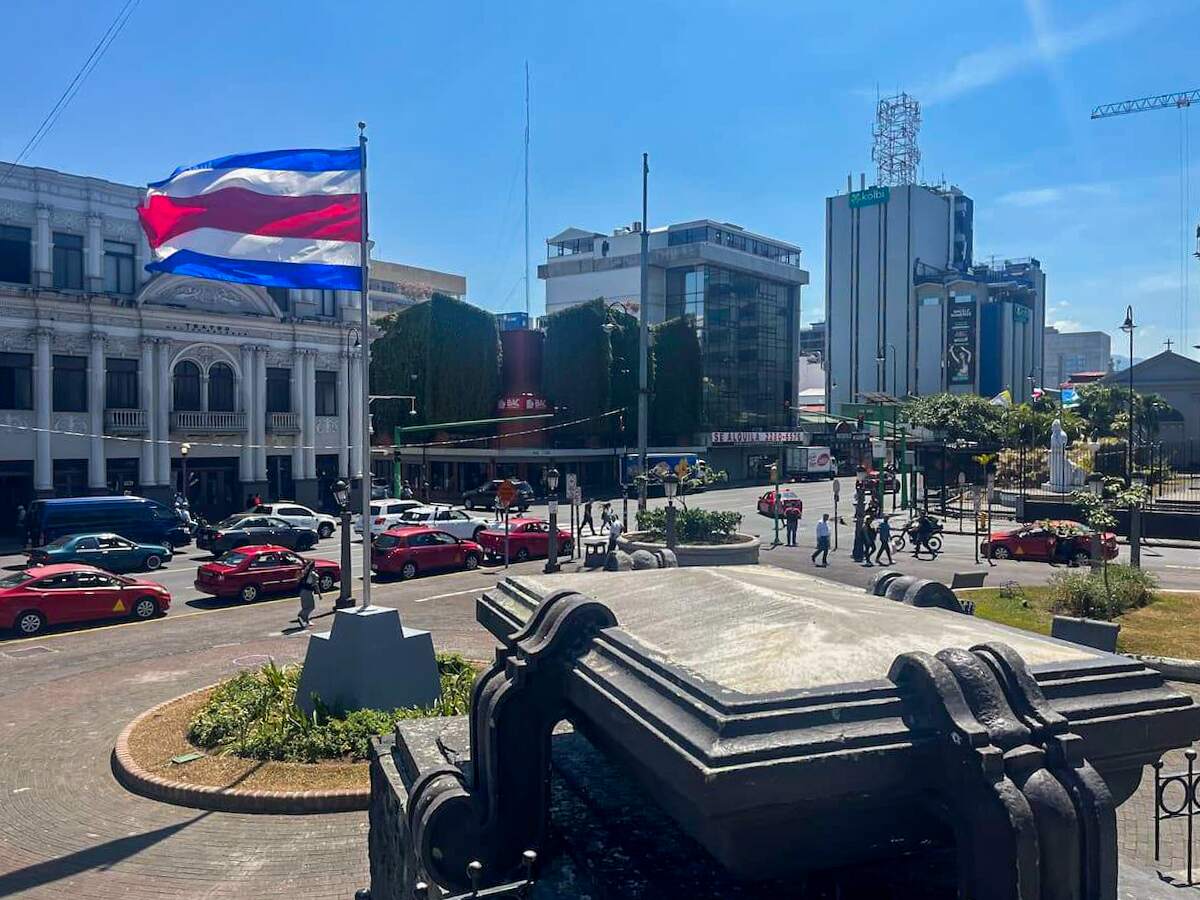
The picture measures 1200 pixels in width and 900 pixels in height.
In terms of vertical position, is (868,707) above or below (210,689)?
above

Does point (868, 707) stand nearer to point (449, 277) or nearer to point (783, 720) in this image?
point (783, 720)

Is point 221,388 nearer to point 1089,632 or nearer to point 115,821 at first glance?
point 115,821

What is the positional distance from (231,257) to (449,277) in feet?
270

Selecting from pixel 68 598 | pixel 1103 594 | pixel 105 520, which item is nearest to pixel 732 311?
pixel 105 520

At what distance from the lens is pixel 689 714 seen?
3.39 metres

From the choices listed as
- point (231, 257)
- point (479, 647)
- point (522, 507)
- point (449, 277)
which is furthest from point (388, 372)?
point (231, 257)

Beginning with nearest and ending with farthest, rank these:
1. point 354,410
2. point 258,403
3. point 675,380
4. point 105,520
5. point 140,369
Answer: point 105,520, point 140,369, point 258,403, point 354,410, point 675,380

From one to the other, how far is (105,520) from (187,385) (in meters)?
12.1

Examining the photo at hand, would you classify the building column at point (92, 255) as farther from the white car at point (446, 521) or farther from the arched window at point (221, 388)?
the white car at point (446, 521)

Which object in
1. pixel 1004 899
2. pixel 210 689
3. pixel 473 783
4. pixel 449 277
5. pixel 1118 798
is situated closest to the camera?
pixel 1004 899

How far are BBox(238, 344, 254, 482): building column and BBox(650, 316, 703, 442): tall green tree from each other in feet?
101

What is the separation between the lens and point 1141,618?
16906 mm

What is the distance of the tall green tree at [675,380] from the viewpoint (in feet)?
221

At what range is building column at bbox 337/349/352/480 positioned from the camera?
4753 centimetres
